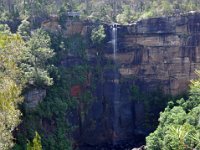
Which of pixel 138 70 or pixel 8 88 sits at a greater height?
pixel 8 88

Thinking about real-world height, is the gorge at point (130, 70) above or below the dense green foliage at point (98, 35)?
below

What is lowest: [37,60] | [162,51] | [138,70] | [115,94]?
[115,94]

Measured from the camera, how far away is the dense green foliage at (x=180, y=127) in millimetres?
21438

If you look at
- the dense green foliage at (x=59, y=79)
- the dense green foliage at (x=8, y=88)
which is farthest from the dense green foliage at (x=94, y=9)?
the dense green foliage at (x=8, y=88)

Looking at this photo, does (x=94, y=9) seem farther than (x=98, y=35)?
Yes

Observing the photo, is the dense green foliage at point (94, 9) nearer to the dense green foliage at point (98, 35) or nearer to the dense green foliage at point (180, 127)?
the dense green foliage at point (98, 35)

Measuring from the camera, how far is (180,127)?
2264 centimetres

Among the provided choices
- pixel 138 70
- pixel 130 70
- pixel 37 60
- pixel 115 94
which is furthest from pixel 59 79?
pixel 138 70

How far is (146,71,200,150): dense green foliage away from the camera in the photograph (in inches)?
844

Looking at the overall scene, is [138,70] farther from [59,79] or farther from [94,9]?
[94,9]

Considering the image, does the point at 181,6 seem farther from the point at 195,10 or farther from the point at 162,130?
the point at 162,130

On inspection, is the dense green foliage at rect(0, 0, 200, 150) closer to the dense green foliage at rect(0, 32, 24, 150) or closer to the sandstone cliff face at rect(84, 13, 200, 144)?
the dense green foliage at rect(0, 32, 24, 150)

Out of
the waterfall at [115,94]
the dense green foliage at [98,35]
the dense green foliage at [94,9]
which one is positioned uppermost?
the dense green foliage at [94,9]

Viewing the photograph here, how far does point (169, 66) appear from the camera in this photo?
102 feet
